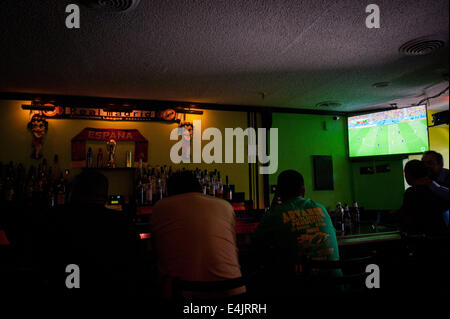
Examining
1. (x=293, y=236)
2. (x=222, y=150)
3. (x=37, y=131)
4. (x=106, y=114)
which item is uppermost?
(x=106, y=114)

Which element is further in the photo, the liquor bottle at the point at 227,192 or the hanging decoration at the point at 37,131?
the liquor bottle at the point at 227,192

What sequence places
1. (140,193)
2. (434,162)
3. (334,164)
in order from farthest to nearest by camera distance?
(334,164)
(140,193)
(434,162)


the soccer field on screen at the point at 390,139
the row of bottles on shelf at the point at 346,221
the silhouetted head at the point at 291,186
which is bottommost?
the row of bottles on shelf at the point at 346,221

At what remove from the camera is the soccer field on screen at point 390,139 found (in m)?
5.11

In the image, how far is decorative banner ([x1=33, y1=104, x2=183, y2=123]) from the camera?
4.74m

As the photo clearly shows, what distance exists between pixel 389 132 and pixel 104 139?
190 inches

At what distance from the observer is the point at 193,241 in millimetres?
1697

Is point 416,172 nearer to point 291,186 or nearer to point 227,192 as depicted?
point 291,186

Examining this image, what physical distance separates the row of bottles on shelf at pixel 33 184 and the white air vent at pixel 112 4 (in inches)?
111

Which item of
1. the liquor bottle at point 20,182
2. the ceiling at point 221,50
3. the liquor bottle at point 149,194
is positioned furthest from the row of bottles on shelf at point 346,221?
the liquor bottle at point 20,182

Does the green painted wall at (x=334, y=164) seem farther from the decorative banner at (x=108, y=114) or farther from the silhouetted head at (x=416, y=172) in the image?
the silhouetted head at (x=416, y=172)

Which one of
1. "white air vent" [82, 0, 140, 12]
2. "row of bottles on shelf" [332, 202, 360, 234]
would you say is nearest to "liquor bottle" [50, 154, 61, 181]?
"white air vent" [82, 0, 140, 12]

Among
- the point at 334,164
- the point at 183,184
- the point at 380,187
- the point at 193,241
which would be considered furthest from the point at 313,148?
the point at 193,241
